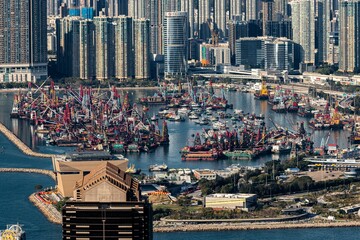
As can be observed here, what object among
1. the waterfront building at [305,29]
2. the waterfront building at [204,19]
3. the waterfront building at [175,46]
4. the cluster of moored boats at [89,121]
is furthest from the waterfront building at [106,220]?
the waterfront building at [204,19]

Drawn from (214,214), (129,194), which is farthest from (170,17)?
(129,194)

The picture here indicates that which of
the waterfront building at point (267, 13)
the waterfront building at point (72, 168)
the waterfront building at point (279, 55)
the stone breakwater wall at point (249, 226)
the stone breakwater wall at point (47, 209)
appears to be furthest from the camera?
the waterfront building at point (267, 13)

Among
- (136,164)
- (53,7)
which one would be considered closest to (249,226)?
(136,164)

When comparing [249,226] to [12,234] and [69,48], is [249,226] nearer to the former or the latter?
[12,234]

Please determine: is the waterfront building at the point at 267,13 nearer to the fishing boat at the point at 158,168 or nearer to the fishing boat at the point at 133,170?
the fishing boat at the point at 158,168

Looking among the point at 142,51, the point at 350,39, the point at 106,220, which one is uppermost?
the point at 350,39

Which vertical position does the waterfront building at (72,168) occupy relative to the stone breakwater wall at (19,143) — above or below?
above

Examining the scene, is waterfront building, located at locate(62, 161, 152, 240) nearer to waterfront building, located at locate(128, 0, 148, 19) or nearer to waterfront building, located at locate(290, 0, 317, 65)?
waterfront building, located at locate(290, 0, 317, 65)

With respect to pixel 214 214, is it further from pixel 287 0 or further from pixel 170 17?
pixel 287 0
